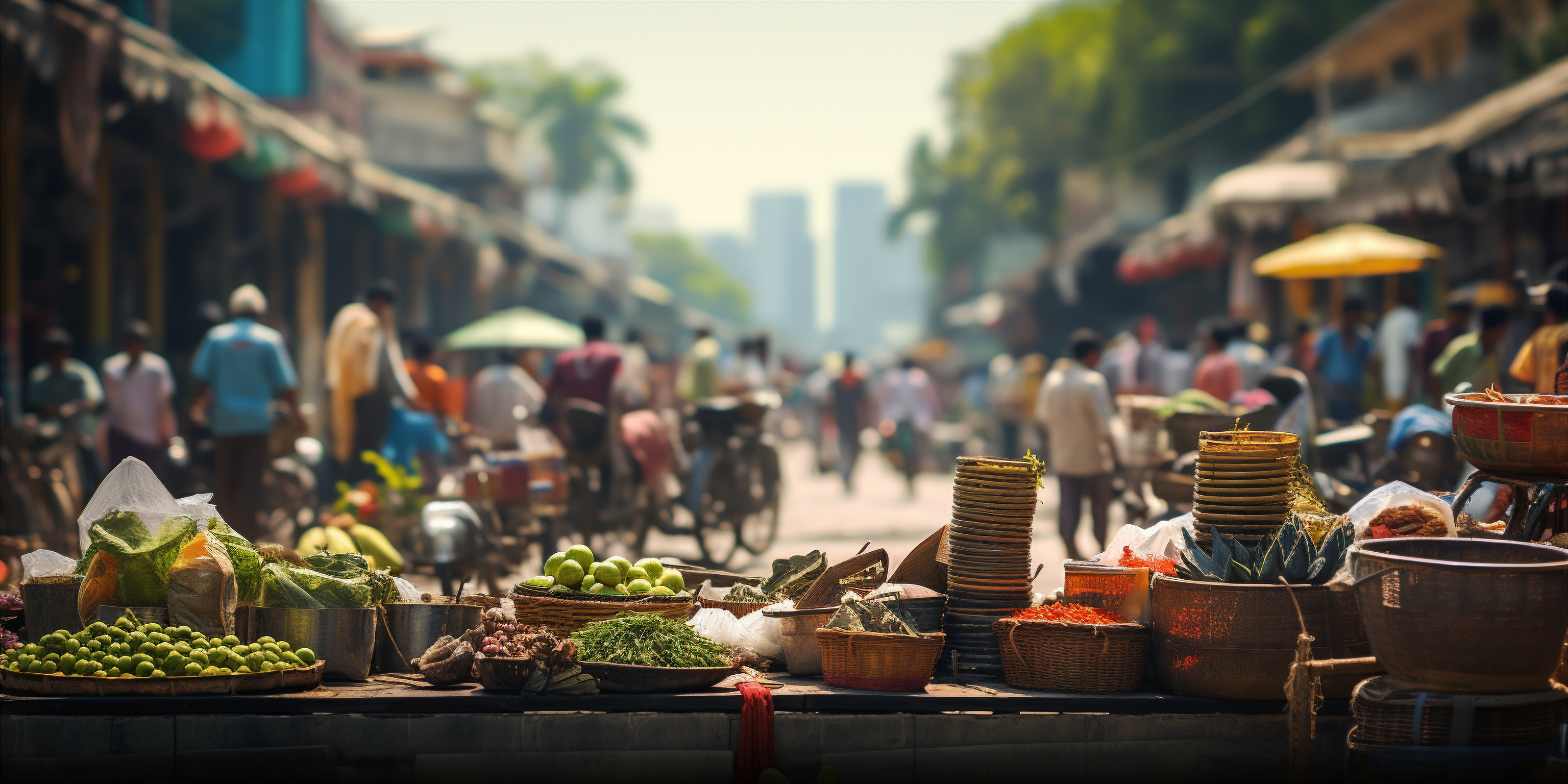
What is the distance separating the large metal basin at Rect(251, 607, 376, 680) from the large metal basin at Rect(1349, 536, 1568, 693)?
377cm

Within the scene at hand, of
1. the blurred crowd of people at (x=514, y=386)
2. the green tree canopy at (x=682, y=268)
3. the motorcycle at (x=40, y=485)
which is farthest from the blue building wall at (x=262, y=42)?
the green tree canopy at (x=682, y=268)

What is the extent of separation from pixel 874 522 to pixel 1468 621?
34.3 feet

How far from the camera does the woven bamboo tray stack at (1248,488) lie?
5.84 m

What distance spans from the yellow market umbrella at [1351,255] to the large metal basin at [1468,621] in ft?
27.4

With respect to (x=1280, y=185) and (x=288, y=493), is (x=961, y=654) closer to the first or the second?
(x=288, y=493)

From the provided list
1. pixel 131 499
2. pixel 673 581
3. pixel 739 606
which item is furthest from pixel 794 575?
pixel 131 499

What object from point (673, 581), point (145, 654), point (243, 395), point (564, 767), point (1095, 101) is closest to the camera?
point (564, 767)

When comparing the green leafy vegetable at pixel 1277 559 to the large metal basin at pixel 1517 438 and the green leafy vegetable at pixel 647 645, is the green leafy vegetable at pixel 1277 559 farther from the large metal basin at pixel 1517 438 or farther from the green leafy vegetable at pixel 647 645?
the green leafy vegetable at pixel 647 645

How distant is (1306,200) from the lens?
54.3 ft

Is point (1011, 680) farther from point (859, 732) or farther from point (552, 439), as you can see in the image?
point (552, 439)

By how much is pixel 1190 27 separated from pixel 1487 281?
908 inches

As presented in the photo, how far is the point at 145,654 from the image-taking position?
5281 millimetres

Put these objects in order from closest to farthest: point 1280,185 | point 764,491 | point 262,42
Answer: point 764,491
point 1280,185
point 262,42

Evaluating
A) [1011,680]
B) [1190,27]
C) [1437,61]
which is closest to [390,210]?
[1011,680]
